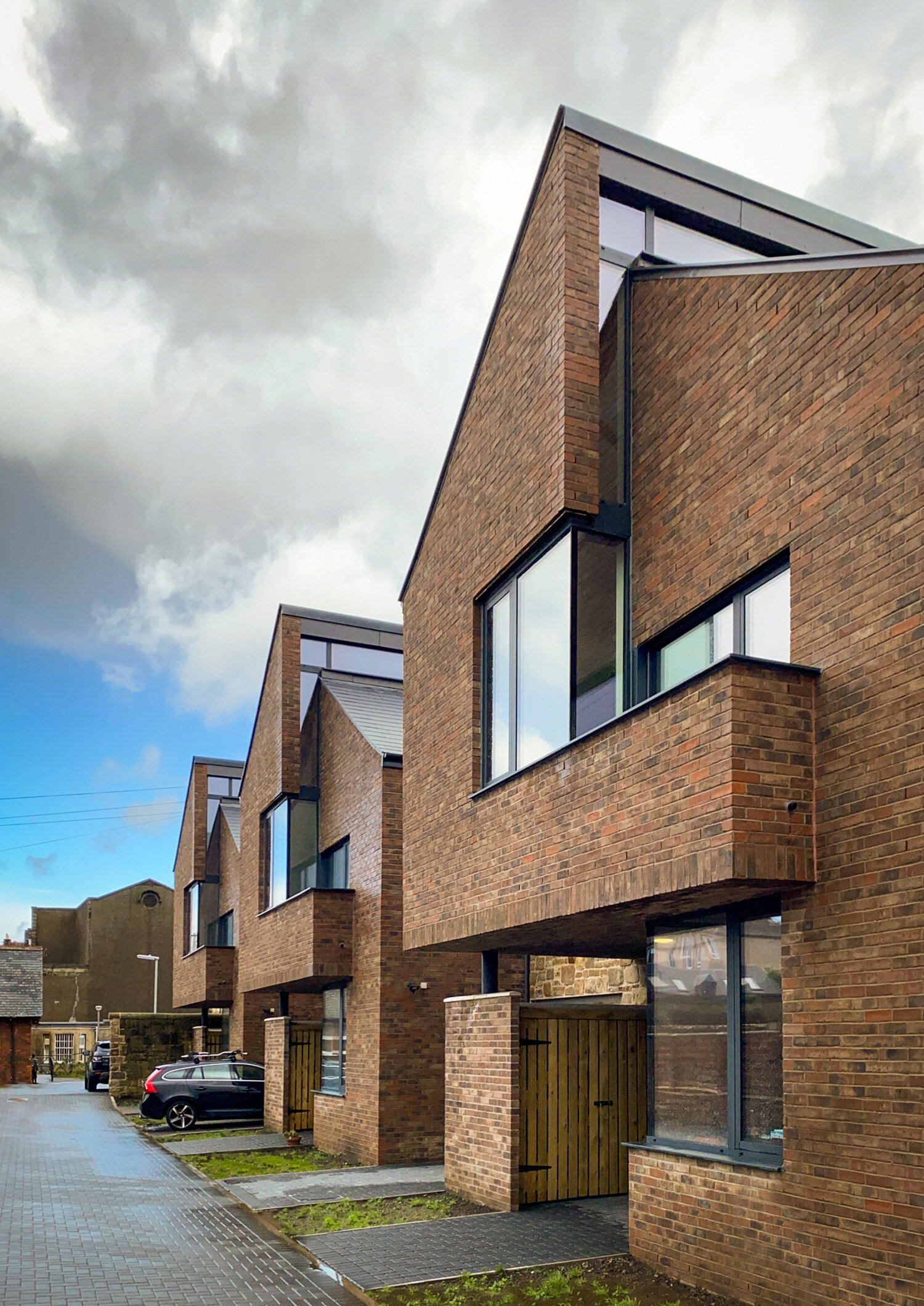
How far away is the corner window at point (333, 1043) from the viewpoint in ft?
62.5

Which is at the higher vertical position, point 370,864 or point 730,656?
point 730,656

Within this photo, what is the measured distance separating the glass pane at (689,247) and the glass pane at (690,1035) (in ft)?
21.2

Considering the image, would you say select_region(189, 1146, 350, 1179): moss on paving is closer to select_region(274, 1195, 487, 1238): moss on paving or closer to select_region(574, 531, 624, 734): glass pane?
select_region(274, 1195, 487, 1238): moss on paving

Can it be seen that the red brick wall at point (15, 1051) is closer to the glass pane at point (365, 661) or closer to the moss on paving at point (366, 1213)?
the glass pane at point (365, 661)

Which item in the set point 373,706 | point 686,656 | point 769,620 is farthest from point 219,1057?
point 769,620

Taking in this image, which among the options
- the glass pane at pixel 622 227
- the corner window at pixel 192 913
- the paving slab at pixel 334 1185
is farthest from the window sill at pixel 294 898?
the corner window at pixel 192 913

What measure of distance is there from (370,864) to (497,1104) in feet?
19.9

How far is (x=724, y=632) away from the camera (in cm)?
948

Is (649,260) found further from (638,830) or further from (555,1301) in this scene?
(555,1301)

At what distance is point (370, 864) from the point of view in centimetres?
1833

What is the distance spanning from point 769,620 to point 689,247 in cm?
479

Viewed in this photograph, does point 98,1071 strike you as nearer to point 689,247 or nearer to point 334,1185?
point 334,1185

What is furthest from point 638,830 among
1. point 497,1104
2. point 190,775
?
point 190,775

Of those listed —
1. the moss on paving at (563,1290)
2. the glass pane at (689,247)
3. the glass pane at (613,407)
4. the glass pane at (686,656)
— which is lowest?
the moss on paving at (563,1290)
